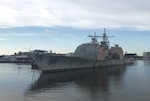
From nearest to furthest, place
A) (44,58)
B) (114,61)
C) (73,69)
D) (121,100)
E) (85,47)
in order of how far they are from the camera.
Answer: (121,100), (44,58), (73,69), (85,47), (114,61)

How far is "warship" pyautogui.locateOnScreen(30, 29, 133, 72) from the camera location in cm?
5988

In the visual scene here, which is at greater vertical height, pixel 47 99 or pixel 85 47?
pixel 85 47

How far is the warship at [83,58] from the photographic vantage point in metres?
59.9

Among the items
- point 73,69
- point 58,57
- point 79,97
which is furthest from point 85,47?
point 79,97

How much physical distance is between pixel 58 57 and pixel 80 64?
12969 millimetres

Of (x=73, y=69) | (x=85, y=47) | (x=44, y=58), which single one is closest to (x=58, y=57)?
(x=44, y=58)

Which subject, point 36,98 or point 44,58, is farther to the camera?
point 44,58

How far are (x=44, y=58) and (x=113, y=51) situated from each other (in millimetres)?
47966

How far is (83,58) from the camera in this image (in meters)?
77.3

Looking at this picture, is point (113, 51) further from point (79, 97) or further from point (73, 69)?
point (79, 97)

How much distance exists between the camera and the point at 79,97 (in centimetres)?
2769

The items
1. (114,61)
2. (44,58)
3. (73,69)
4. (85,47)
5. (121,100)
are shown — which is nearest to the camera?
(121,100)

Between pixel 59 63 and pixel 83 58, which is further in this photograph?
pixel 83 58

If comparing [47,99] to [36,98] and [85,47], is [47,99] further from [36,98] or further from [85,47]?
[85,47]
